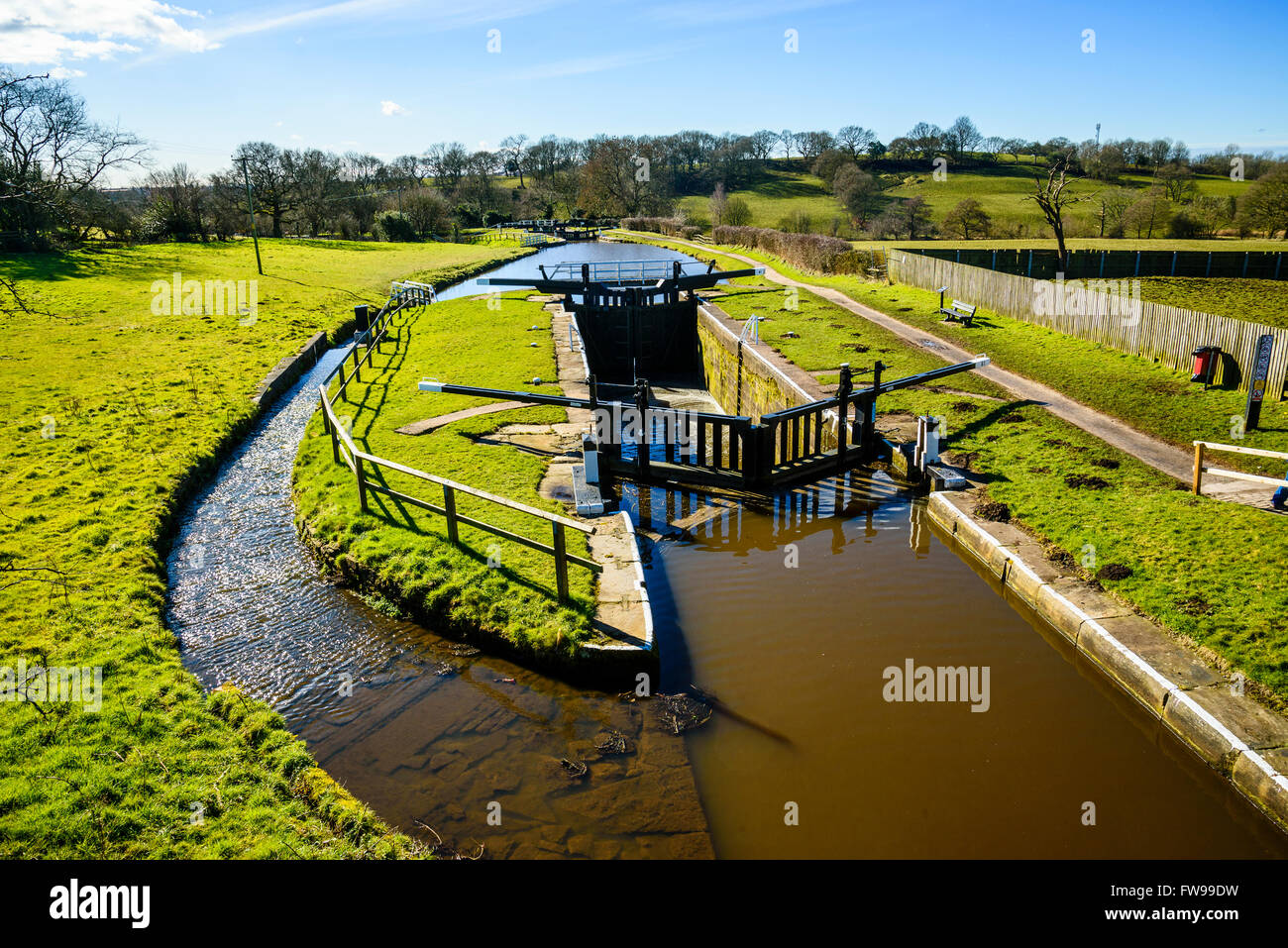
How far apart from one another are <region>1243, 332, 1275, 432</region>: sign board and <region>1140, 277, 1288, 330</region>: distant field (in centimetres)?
1299

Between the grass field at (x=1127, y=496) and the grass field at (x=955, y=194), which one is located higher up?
the grass field at (x=955, y=194)

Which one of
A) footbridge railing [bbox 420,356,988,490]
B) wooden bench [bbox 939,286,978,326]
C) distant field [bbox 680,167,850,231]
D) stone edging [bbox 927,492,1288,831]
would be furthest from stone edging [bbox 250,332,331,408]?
distant field [bbox 680,167,850,231]

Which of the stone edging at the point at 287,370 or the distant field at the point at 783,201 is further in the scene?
the distant field at the point at 783,201

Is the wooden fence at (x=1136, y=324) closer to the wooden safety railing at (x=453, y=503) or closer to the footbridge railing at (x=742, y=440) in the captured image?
the footbridge railing at (x=742, y=440)

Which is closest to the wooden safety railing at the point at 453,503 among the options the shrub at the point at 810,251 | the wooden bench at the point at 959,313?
the wooden bench at the point at 959,313

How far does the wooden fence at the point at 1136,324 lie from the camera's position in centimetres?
1402

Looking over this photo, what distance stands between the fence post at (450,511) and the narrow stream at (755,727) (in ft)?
4.25

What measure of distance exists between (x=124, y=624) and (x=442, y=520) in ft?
11.9

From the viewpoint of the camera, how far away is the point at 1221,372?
14.4 meters

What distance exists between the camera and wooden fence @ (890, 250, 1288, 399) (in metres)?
14.0

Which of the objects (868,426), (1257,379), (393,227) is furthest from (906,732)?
(393,227)

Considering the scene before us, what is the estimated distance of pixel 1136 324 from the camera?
1689 centimetres

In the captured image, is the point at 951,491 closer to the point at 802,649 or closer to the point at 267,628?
the point at 802,649
